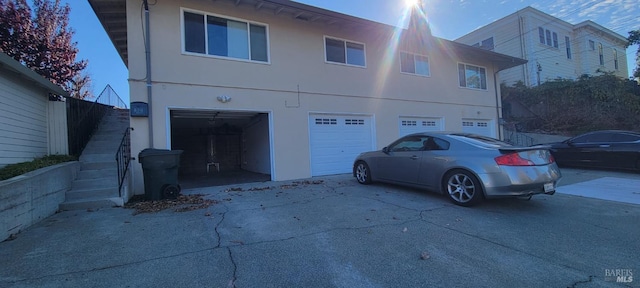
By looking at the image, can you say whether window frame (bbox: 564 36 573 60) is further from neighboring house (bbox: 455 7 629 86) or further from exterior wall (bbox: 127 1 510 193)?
exterior wall (bbox: 127 1 510 193)

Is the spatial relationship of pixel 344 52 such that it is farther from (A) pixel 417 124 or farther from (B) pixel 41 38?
(B) pixel 41 38

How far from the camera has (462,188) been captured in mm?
5340

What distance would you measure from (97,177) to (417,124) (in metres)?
10.9

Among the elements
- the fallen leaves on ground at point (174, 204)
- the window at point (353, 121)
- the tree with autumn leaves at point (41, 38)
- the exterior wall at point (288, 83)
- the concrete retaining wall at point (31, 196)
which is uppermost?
the tree with autumn leaves at point (41, 38)

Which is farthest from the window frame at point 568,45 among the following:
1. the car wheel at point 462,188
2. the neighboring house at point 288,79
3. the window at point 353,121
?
the car wheel at point 462,188

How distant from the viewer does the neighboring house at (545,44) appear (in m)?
20.6

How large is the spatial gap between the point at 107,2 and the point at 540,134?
20.1m

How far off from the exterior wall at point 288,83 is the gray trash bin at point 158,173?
1.24m

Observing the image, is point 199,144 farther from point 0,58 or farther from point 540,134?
point 540,134

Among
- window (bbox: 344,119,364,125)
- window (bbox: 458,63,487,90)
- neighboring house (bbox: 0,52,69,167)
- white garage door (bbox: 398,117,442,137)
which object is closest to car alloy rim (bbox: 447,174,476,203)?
window (bbox: 344,119,364,125)

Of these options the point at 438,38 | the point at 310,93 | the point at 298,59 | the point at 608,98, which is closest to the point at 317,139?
the point at 310,93

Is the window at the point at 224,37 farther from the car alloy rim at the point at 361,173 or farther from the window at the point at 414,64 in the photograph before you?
the window at the point at 414,64

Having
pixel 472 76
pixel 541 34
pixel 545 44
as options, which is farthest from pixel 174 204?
pixel 545 44

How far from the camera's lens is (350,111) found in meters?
10.5
